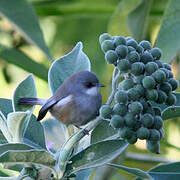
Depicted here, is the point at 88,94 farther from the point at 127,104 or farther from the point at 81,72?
the point at 127,104

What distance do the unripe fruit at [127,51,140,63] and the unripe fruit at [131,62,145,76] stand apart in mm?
18

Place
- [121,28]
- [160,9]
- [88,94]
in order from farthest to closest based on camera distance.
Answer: [160,9]
[121,28]
[88,94]

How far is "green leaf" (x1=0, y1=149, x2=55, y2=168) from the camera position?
1.27 meters

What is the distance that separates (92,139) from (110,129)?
0.07 m

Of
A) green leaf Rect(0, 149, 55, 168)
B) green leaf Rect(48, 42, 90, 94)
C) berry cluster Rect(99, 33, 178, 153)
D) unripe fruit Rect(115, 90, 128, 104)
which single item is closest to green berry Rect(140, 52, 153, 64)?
berry cluster Rect(99, 33, 178, 153)

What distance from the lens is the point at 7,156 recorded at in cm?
127

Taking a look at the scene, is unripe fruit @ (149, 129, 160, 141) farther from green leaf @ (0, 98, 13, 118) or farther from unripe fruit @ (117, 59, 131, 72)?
green leaf @ (0, 98, 13, 118)

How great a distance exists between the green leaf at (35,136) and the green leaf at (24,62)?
58cm

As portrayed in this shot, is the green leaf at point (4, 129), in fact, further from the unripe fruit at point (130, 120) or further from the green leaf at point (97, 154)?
the unripe fruit at point (130, 120)

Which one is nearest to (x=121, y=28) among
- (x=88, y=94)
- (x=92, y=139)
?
(x=88, y=94)

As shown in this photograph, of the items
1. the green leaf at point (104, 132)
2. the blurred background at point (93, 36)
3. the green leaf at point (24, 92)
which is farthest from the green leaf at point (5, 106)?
the blurred background at point (93, 36)

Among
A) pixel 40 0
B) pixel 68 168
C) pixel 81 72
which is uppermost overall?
pixel 40 0

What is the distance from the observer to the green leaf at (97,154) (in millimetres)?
1354

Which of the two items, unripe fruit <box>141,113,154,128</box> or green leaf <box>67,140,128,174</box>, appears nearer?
unripe fruit <box>141,113,154,128</box>
